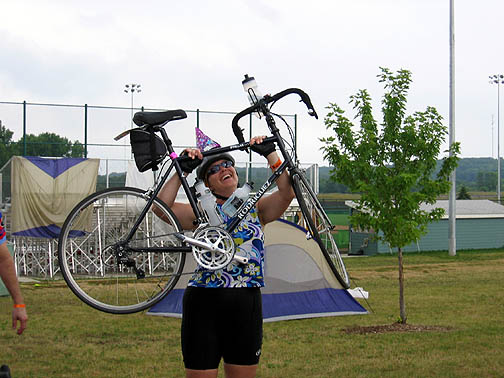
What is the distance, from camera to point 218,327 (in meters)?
3.83

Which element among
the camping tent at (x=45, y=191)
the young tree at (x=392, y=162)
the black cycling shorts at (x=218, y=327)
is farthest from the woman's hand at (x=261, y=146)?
the camping tent at (x=45, y=191)

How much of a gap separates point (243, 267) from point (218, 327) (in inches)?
13.8

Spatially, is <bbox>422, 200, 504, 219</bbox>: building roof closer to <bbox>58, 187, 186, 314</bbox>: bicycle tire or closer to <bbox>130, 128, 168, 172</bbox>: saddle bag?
<bbox>58, 187, 186, 314</bbox>: bicycle tire

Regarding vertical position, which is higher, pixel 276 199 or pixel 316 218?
pixel 276 199

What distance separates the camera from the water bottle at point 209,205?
3.90 meters

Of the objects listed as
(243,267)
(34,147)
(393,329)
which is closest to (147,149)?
(243,267)

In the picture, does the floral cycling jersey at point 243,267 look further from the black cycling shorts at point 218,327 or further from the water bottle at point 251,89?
the water bottle at point 251,89

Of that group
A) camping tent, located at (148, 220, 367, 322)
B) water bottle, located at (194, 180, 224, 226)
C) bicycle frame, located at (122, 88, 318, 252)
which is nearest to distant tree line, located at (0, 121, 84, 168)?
camping tent, located at (148, 220, 367, 322)

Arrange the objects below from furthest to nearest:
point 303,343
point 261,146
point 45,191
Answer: point 45,191 < point 303,343 < point 261,146

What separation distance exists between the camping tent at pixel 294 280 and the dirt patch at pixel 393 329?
1.10 meters

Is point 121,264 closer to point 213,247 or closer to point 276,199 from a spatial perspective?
point 213,247

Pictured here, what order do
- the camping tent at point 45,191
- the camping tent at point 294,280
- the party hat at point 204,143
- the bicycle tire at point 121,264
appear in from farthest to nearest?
the camping tent at point 45,191
the camping tent at point 294,280
the party hat at point 204,143
the bicycle tire at point 121,264

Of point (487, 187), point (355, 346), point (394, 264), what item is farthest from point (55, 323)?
point (487, 187)

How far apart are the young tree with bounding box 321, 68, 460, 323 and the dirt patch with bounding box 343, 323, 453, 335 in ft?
3.97
